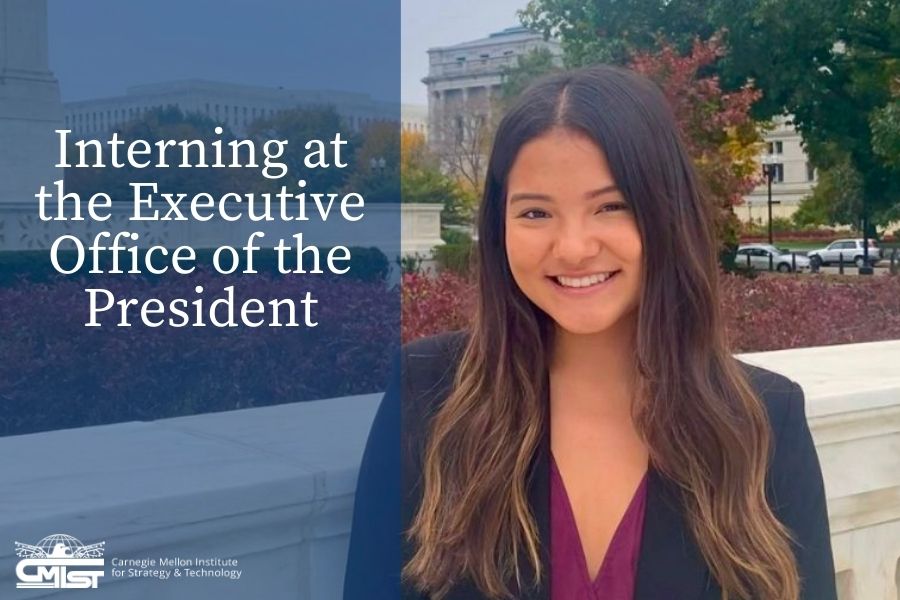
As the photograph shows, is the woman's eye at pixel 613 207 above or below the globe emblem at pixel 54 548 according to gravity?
above

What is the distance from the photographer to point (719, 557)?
1534mm

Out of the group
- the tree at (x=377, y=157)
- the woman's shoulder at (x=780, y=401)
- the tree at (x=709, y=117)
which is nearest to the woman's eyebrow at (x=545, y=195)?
the woman's shoulder at (x=780, y=401)

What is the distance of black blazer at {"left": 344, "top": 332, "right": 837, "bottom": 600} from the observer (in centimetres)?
148

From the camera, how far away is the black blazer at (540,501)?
1.48 m

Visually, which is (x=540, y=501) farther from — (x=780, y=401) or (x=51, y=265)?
(x=51, y=265)

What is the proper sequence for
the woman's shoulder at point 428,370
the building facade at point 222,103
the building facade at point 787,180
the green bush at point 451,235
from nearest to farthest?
the woman's shoulder at point 428,370, the building facade at point 222,103, the green bush at point 451,235, the building facade at point 787,180

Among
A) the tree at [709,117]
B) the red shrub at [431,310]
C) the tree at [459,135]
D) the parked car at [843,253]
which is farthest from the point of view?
the parked car at [843,253]

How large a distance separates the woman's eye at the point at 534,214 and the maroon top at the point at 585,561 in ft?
1.33

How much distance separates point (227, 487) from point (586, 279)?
56 centimetres

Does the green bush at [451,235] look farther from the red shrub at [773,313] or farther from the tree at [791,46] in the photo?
the red shrub at [773,313]

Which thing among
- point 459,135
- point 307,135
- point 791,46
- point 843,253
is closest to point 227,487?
point 307,135

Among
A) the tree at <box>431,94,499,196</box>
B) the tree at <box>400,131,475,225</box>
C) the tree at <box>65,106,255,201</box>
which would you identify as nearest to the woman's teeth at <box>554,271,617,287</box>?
the tree at <box>65,106,255,201</box>

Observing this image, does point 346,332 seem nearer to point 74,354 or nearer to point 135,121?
point 74,354

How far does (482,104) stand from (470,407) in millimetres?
18768
